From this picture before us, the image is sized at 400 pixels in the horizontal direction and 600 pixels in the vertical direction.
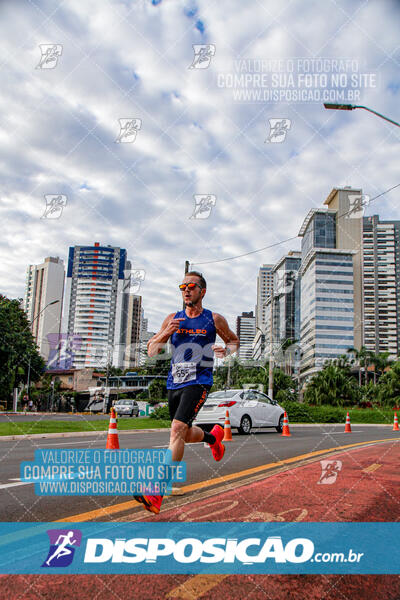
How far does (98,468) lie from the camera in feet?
20.2

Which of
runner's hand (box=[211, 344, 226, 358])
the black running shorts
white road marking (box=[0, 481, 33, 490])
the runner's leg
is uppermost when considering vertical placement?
runner's hand (box=[211, 344, 226, 358])

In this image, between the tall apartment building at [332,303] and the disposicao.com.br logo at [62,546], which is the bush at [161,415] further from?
the tall apartment building at [332,303]

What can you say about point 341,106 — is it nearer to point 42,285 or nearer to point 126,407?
point 126,407

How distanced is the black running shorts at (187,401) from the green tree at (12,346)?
124ft

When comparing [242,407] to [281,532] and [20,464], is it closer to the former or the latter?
[20,464]

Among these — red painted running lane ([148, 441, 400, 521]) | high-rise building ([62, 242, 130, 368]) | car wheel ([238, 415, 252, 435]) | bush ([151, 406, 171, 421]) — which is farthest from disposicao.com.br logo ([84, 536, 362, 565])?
high-rise building ([62, 242, 130, 368])

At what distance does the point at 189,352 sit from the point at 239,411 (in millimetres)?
10380

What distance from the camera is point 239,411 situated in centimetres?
1413

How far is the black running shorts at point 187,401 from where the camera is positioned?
4.07 metres

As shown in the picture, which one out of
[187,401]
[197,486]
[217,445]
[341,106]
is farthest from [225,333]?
[341,106]

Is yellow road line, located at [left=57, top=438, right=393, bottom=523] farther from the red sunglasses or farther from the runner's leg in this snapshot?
the red sunglasses

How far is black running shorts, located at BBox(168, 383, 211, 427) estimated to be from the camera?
4066 mm

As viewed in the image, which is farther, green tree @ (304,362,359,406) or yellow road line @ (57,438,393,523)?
green tree @ (304,362,359,406)

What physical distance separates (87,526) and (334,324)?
16138 centimetres
